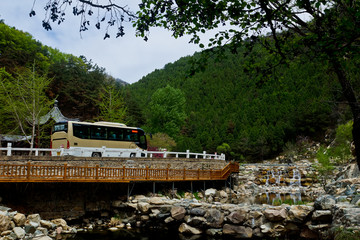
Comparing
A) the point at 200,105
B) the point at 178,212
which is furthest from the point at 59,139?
the point at 200,105

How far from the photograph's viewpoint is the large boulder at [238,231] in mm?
12895

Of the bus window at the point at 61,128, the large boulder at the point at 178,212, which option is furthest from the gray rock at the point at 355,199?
the bus window at the point at 61,128

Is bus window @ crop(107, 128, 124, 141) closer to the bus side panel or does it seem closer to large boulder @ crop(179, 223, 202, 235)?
the bus side panel

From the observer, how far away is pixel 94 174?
17188 mm

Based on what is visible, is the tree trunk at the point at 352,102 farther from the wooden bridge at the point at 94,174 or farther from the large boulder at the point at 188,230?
the wooden bridge at the point at 94,174

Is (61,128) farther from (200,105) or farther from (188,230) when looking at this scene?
(200,105)

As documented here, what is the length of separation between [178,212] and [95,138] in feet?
35.9

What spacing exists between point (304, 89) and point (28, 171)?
7192cm

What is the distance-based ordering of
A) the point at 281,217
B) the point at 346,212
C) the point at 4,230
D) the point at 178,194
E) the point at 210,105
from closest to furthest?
the point at 346,212 < the point at 4,230 < the point at 281,217 < the point at 178,194 < the point at 210,105

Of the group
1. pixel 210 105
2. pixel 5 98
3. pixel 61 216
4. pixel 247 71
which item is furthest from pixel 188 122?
pixel 247 71

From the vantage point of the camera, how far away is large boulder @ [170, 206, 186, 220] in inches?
591

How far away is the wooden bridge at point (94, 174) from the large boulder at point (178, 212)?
3487 millimetres

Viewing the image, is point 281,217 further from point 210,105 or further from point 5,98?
point 210,105

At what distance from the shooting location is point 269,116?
73812mm
